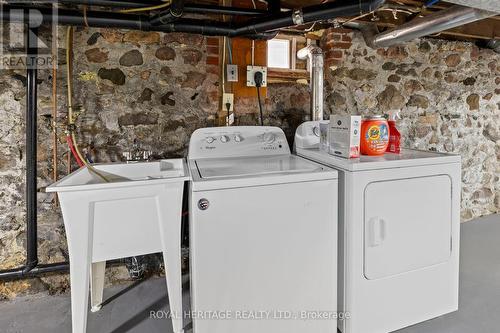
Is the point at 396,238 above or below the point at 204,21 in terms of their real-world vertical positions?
below

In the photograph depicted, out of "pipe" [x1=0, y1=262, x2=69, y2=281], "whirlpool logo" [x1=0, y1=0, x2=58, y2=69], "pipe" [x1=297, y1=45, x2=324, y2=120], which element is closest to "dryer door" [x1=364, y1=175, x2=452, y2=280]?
"pipe" [x1=297, y1=45, x2=324, y2=120]

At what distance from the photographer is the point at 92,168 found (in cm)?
176

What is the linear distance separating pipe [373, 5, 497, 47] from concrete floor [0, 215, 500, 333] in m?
1.77

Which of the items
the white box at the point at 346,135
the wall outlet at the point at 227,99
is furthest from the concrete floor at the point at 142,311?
the wall outlet at the point at 227,99

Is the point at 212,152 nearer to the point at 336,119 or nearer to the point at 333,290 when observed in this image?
the point at 336,119

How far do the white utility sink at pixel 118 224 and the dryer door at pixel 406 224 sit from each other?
99 cm

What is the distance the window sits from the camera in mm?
2430

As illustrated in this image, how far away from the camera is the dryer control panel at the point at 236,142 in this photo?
6.56 feet

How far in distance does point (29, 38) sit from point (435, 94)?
3349 millimetres

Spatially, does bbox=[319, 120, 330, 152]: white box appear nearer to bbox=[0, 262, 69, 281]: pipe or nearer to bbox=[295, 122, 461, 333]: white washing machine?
bbox=[295, 122, 461, 333]: white washing machine

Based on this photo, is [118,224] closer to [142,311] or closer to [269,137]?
[142,311]

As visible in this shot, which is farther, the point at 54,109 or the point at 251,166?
the point at 54,109

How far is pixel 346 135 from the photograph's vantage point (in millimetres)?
1600

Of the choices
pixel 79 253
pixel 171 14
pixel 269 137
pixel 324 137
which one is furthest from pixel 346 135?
pixel 79 253
